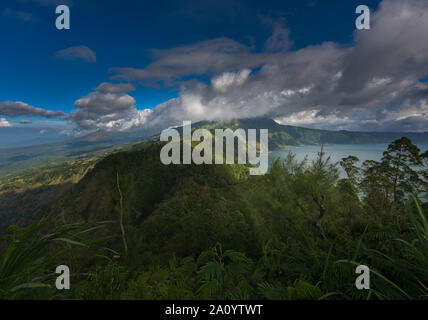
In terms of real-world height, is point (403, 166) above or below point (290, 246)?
above

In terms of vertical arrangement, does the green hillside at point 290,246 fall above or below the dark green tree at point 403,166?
below

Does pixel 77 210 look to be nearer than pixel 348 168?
No

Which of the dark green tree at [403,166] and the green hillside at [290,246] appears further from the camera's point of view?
the dark green tree at [403,166]

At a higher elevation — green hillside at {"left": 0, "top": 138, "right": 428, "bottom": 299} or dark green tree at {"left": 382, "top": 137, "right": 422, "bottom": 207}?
dark green tree at {"left": 382, "top": 137, "right": 422, "bottom": 207}

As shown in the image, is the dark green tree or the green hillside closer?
the green hillside

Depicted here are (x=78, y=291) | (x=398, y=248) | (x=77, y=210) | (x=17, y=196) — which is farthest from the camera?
(x=17, y=196)

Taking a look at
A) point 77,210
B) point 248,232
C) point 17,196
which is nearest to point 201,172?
point 77,210

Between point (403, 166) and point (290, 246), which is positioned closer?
point (290, 246)
